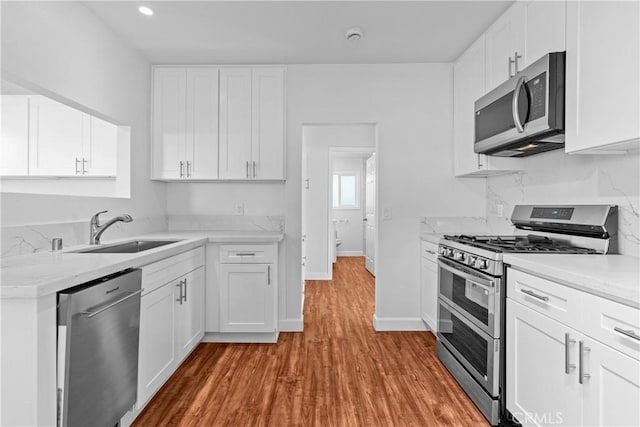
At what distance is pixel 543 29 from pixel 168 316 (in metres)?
2.92

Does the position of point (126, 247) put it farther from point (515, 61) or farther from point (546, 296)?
point (515, 61)

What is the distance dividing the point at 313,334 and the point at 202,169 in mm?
1901

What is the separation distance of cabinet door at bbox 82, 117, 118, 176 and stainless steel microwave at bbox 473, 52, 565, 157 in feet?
9.87

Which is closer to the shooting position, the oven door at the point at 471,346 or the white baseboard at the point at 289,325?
the oven door at the point at 471,346

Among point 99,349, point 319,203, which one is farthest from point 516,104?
point 319,203

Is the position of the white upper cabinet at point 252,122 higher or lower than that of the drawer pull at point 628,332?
higher

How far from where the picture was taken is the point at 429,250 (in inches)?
123

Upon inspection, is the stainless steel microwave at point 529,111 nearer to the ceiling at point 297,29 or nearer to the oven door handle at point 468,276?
the ceiling at point 297,29

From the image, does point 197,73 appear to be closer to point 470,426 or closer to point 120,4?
point 120,4

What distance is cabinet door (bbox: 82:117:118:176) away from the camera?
287cm

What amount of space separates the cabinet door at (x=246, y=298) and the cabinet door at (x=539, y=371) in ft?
6.09

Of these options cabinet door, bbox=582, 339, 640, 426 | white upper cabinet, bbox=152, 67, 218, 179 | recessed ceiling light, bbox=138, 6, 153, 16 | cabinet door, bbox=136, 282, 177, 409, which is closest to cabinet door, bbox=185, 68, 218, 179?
white upper cabinet, bbox=152, 67, 218, 179

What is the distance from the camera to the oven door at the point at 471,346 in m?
1.87

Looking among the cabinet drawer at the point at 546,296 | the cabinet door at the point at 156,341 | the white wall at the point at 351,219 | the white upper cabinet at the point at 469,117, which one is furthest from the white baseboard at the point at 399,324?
the white wall at the point at 351,219
